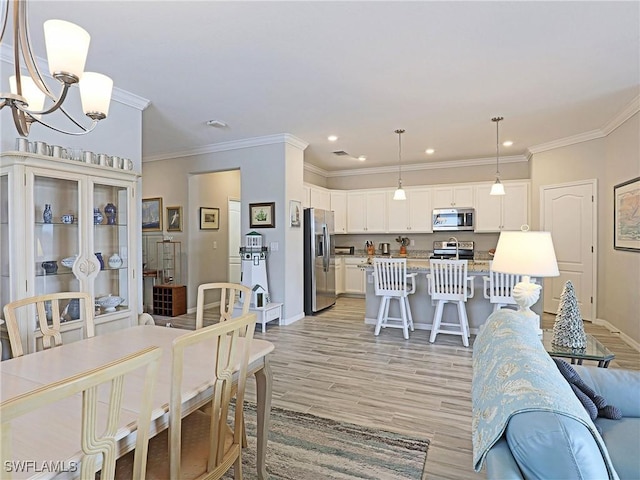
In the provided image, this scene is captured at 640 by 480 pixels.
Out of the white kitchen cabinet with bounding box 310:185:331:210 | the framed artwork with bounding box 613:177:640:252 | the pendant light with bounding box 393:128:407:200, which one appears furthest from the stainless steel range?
the framed artwork with bounding box 613:177:640:252

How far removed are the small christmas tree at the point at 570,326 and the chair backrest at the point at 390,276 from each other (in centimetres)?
207


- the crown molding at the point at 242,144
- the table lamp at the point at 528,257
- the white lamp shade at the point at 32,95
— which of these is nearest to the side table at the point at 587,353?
the table lamp at the point at 528,257

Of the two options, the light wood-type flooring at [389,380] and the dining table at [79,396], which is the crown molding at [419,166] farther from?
the dining table at [79,396]

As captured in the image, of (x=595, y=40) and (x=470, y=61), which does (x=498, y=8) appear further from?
(x=595, y=40)

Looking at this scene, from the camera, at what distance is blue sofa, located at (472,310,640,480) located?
0.91 meters

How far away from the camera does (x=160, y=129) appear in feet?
15.7

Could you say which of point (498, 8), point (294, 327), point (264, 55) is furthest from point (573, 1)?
point (294, 327)

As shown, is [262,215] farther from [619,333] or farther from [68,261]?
[619,333]

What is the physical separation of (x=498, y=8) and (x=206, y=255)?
552cm

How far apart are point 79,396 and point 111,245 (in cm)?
223

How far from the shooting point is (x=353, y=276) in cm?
746

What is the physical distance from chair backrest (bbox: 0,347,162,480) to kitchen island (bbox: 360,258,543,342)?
3924 mm

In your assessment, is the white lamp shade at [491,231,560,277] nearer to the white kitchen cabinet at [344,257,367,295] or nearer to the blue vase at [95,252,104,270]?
the blue vase at [95,252,104,270]
